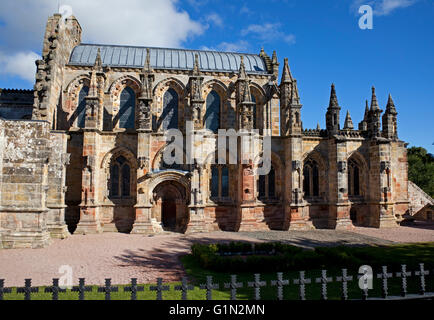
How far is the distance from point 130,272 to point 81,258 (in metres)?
3.53

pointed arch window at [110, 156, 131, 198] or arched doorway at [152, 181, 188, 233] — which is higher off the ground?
pointed arch window at [110, 156, 131, 198]

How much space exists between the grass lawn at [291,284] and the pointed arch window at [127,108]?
15.5 m

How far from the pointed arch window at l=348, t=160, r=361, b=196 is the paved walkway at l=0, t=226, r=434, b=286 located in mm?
3811

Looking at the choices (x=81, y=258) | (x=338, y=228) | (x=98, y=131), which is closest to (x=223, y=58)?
(x=98, y=131)

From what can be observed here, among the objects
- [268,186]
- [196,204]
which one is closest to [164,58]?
[196,204]

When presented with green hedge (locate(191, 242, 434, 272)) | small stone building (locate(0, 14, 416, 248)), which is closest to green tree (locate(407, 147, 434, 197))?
small stone building (locate(0, 14, 416, 248))

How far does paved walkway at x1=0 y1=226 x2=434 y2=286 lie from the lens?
11734mm

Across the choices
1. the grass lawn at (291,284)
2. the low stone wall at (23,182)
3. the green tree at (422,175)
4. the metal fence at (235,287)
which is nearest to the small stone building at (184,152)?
the low stone wall at (23,182)

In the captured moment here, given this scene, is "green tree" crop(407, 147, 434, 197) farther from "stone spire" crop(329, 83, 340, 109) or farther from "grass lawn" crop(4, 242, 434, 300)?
"grass lawn" crop(4, 242, 434, 300)

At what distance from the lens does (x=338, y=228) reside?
79.4 ft

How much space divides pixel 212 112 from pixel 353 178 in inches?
526

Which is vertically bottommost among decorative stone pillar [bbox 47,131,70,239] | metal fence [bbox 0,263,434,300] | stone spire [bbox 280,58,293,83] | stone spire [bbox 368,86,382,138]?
metal fence [bbox 0,263,434,300]

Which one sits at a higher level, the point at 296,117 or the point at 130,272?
the point at 296,117

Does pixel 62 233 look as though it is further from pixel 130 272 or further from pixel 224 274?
pixel 224 274
